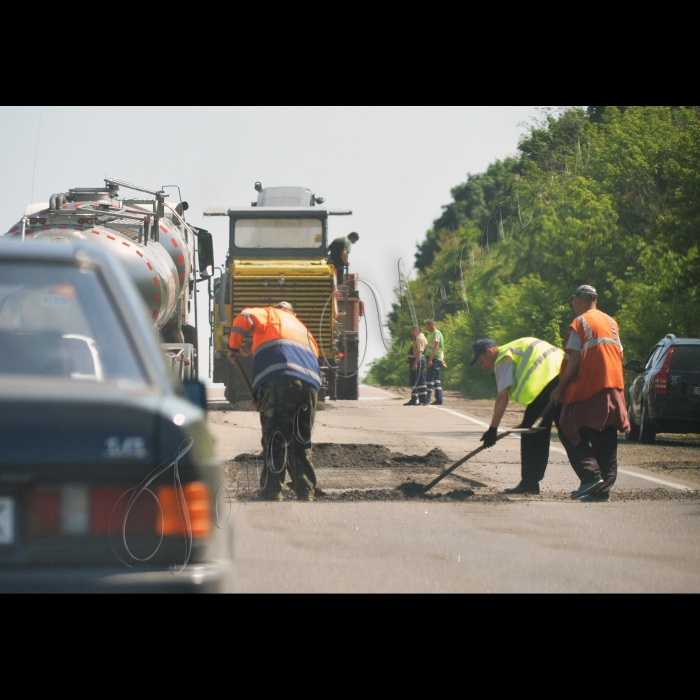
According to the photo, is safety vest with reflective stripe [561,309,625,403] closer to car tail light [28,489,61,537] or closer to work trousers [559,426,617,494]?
work trousers [559,426,617,494]

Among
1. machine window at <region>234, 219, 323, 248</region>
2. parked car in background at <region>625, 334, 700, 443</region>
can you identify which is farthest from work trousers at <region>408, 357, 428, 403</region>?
parked car in background at <region>625, 334, 700, 443</region>

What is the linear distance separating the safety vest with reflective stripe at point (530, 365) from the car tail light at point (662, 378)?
5514 mm

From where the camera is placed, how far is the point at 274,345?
10367 mm

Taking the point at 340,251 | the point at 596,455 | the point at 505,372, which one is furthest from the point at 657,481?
the point at 340,251

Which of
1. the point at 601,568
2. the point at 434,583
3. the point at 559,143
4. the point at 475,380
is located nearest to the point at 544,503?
the point at 601,568

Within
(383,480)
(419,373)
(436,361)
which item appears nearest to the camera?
(383,480)

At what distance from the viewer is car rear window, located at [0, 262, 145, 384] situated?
12.6ft

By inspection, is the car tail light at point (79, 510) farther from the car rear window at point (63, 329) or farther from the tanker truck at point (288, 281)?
the tanker truck at point (288, 281)

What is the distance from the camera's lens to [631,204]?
112 ft

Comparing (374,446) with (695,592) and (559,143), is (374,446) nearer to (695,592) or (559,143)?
(695,592)

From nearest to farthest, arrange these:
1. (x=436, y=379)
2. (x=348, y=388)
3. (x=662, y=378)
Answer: (x=662, y=378)
(x=348, y=388)
(x=436, y=379)

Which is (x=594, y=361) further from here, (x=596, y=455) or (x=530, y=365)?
(x=596, y=455)

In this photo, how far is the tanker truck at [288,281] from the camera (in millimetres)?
22828

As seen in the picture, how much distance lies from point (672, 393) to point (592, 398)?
19.8 feet
